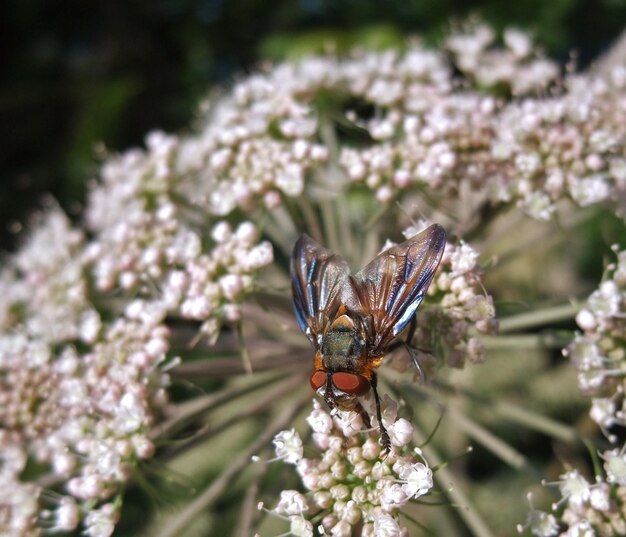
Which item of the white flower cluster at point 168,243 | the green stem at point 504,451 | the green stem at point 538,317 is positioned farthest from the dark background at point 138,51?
the green stem at point 504,451

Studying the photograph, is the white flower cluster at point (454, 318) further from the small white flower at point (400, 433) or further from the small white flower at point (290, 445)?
the small white flower at point (290, 445)

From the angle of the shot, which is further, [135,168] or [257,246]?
A: [135,168]

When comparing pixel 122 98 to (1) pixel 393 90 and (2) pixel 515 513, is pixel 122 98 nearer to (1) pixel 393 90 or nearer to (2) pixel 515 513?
(1) pixel 393 90

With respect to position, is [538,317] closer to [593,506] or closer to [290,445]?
[593,506]

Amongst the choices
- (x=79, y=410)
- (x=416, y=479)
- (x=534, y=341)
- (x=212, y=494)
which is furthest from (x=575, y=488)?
(x=79, y=410)

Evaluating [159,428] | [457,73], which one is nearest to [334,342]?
[159,428]

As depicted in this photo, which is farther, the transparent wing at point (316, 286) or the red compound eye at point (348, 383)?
the transparent wing at point (316, 286)

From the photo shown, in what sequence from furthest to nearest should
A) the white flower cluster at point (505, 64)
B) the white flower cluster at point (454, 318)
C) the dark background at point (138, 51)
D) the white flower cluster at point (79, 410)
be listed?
the dark background at point (138, 51)
the white flower cluster at point (505, 64)
the white flower cluster at point (79, 410)
the white flower cluster at point (454, 318)
